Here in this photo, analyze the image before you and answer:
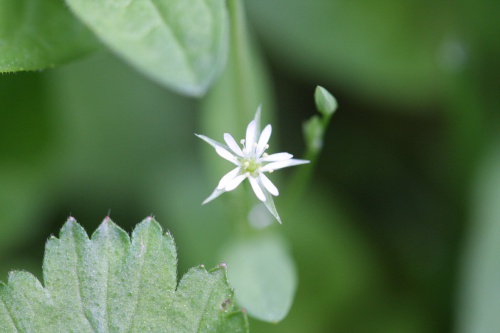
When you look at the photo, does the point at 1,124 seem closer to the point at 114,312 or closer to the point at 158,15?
the point at 158,15

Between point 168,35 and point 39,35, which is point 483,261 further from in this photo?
point 39,35

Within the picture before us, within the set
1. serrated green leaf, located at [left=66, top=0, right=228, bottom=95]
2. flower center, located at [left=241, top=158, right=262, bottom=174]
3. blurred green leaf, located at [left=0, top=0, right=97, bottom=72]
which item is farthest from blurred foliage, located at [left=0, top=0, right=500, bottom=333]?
flower center, located at [left=241, top=158, right=262, bottom=174]

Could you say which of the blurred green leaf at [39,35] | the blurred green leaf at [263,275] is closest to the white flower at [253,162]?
the blurred green leaf at [263,275]

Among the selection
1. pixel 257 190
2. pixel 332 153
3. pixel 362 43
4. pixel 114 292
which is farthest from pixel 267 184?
pixel 362 43

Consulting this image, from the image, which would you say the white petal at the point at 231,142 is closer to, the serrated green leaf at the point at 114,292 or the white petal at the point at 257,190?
the white petal at the point at 257,190

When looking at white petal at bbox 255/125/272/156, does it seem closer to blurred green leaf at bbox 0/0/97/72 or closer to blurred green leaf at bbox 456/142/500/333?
blurred green leaf at bbox 0/0/97/72
